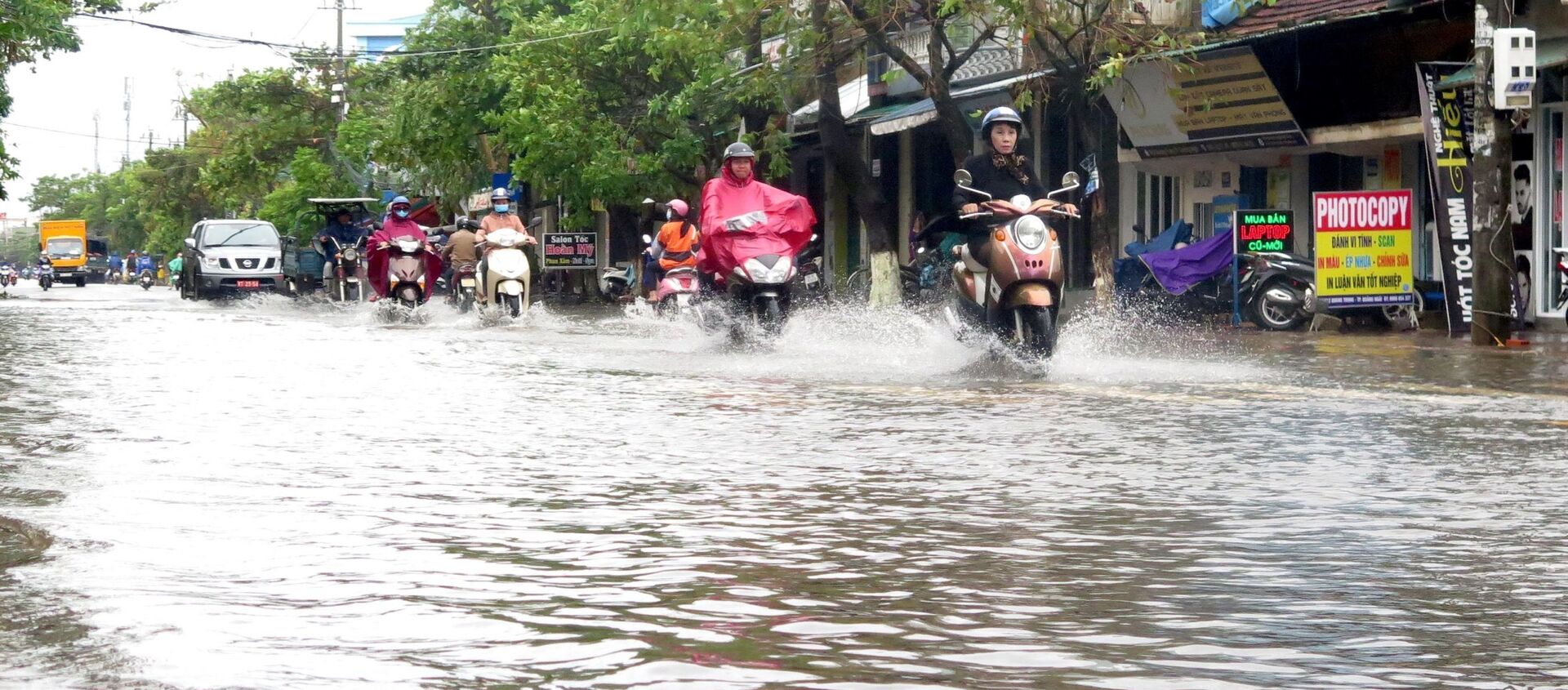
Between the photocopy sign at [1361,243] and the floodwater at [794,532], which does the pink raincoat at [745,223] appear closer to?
the floodwater at [794,532]

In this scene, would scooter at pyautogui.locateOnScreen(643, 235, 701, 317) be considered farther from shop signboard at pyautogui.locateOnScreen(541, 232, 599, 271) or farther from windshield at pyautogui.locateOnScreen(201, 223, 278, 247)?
windshield at pyautogui.locateOnScreen(201, 223, 278, 247)

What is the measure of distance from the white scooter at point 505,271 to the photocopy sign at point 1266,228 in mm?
7926

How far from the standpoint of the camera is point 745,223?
16.6 m

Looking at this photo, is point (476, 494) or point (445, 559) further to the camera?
point (476, 494)

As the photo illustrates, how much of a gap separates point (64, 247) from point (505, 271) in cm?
7009

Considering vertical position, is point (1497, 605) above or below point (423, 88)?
below

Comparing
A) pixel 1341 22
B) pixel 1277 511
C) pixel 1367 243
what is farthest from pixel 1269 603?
pixel 1341 22

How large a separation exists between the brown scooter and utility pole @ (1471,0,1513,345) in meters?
5.27

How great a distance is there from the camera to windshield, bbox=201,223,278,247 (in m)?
40.2

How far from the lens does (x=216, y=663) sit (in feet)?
14.3

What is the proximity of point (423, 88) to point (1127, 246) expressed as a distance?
66.9 feet

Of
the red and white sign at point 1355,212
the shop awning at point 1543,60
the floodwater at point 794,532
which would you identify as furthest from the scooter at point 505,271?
the shop awning at point 1543,60

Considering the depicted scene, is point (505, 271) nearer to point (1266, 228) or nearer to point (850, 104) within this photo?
point (1266, 228)

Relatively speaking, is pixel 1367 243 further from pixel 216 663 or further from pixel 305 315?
pixel 216 663
